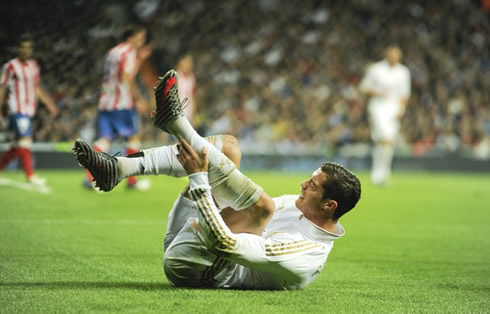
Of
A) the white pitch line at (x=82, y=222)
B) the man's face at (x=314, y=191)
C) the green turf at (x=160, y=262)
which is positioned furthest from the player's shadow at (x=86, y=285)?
the white pitch line at (x=82, y=222)

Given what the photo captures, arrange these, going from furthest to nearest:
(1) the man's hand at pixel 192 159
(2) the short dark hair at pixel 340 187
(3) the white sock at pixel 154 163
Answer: (3) the white sock at pixel 154 163
(2) the short dark hair at pixel 340 187
(1) the man's hand at pixel 192 159

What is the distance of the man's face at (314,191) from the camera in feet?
13.9

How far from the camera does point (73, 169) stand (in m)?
16.3

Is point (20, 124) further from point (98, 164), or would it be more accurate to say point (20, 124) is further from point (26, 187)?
point (98, 164)

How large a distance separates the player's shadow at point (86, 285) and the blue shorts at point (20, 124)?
6981mm

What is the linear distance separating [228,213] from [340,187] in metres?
0.67

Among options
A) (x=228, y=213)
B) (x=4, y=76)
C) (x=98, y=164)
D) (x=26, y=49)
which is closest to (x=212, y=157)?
(x=228, y=213)

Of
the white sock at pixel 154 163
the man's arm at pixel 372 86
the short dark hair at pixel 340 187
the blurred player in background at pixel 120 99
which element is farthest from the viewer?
the man's arm at pixel 372 86

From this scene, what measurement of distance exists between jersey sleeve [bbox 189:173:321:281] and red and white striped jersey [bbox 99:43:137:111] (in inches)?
286

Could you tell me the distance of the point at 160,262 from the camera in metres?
5.62

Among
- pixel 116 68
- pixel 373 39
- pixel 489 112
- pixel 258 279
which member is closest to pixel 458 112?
pixel 489 112

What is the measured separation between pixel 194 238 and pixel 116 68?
730 cm

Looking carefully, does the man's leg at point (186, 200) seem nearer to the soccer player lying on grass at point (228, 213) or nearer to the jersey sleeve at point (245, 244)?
the soccer player lying on grass at point (228, 213)

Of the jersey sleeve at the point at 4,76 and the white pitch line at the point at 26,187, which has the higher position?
the jersey sleeve at the point at 4,76
